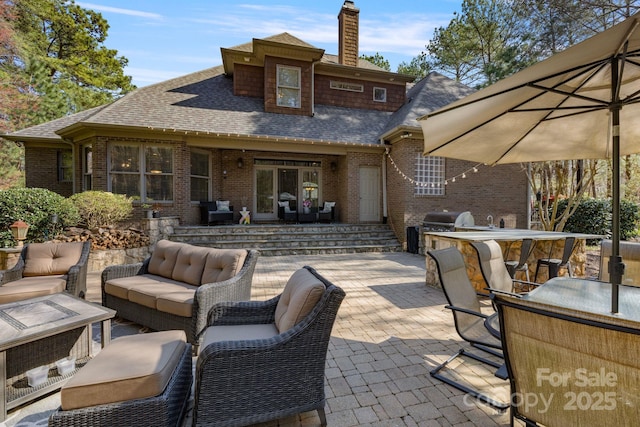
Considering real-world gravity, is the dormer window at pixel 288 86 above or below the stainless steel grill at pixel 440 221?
above

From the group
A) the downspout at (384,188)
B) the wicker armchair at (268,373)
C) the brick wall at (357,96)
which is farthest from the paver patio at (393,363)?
the brick wall at (357,96)

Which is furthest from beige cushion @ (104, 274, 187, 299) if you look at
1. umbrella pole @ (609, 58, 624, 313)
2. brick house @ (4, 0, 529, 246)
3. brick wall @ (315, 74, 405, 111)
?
brick wall @ (315, 74, 405, 111)

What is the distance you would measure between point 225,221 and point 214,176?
1.90 metres

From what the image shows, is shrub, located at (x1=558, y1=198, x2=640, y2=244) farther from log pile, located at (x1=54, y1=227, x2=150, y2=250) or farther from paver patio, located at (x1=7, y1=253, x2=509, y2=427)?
log pile, located at (x1=54, y1=227, x2=150, y2=250)

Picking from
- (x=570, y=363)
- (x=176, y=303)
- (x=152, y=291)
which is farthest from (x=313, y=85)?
(x=570, y=363)

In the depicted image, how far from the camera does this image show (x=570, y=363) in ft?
4.69

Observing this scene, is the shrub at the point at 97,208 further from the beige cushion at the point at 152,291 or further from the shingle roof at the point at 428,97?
the shingle roof at the point at 428,97

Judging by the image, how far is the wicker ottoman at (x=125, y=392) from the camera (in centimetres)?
174

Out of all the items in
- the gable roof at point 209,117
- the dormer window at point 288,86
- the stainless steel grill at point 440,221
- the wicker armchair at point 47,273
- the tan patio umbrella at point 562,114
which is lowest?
the wicker armchair at point 47,273

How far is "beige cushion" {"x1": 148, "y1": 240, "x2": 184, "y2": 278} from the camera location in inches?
169

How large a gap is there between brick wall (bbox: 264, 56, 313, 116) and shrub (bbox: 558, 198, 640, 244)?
1154 centimetres

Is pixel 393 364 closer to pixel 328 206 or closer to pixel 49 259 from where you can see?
pixel 49 259

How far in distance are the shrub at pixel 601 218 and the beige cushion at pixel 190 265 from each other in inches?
536

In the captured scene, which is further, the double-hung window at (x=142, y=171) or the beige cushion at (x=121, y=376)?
the double-hung window at (x=142, y=171)
